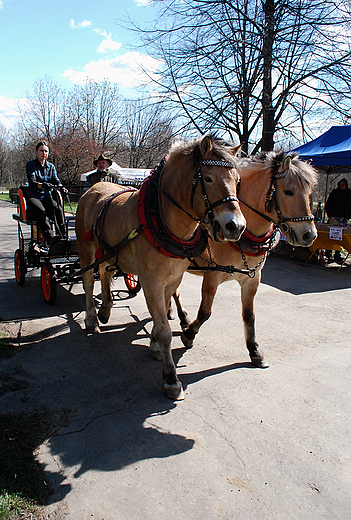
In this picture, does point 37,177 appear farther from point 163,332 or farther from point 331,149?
point 331,149

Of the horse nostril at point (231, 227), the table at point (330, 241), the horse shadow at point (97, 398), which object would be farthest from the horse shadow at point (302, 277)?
the horse nostril at point (231, 227)

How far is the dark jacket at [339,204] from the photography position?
412 inches

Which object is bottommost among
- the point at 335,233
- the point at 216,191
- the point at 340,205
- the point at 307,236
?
the point at 335,233

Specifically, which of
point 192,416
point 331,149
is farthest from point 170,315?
point 331,149

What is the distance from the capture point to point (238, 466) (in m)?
2.36

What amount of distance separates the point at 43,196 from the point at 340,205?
8525 millimetres

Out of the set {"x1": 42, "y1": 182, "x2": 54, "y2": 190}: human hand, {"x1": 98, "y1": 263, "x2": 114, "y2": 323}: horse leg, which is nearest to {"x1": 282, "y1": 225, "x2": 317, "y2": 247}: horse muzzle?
{"x1": 98, "y1": 263, "x2": 114, "y2": 323}: horse leg

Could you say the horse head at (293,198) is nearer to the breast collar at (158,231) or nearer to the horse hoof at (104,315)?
the breast collar at (158,231)

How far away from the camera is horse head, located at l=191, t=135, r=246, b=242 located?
255 centimetres

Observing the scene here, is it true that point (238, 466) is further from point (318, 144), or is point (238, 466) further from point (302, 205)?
point (318, 144)

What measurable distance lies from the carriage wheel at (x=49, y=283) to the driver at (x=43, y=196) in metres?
0.48

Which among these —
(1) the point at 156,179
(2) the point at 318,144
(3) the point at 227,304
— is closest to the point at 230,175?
(1) the point at 156,179

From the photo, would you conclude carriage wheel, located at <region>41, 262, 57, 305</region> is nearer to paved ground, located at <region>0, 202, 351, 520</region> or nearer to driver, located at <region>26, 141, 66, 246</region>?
paved ground, located at <region>0, 202, 351, 520</region>

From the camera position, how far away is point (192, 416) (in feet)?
9.45
